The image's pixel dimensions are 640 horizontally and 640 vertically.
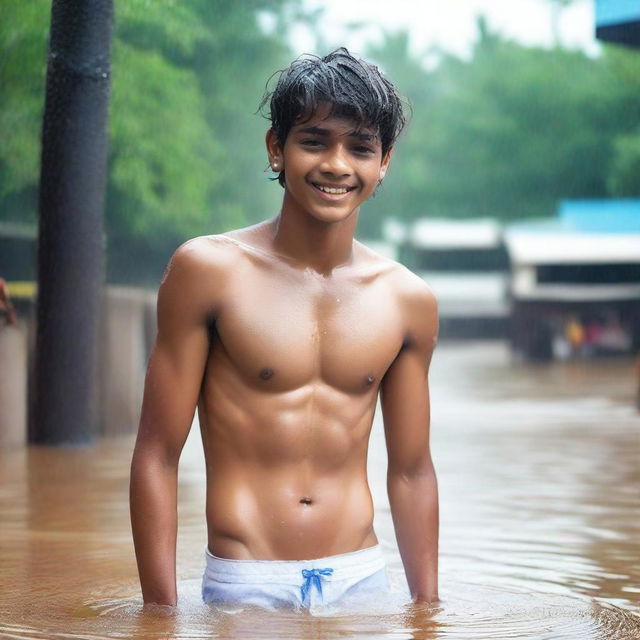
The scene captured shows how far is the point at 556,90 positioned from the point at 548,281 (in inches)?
413

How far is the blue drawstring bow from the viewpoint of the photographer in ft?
12.2

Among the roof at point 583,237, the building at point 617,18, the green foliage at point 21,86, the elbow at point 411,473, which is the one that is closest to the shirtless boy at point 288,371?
the elbow at point 411,473

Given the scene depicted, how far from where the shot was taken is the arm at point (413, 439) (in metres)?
3.95

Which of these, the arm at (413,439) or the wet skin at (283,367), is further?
the arm at (413,439)

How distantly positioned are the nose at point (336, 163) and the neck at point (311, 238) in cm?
17

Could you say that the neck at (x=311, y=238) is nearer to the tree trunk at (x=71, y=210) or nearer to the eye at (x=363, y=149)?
the eye at (x=363, y=149)

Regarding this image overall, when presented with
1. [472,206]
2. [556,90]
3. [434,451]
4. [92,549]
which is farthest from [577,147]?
[92,549]

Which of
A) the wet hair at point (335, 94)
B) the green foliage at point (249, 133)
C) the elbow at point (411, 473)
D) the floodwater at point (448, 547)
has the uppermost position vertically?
the green foliage at point (249, 133)

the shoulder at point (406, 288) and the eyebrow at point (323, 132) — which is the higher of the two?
the eyebrow at point (323, 132)

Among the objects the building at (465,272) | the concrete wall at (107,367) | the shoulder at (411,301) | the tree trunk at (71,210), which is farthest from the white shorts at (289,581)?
the building at (465,272)

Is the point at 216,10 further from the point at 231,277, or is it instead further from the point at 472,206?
the point at 231,277

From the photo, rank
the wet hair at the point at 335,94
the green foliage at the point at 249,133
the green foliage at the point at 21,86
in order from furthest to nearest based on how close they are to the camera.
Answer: the green foliage at the point at 249,133 → the green foliage at the point at 21,86 → the wet hair at the point at 335,94

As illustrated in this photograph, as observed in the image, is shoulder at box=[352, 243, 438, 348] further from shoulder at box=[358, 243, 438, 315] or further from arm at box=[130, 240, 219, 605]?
arm at box=[130, 240, 219, 605]

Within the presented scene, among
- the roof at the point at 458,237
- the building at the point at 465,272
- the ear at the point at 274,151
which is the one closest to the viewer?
the ear at the point at 274,151
